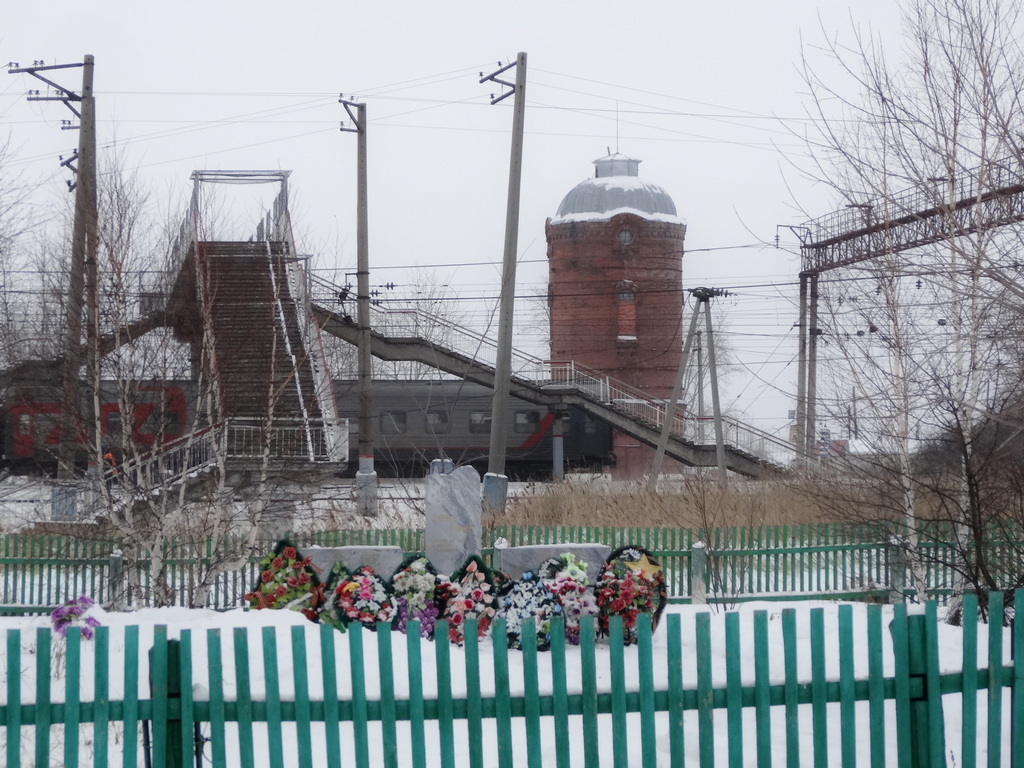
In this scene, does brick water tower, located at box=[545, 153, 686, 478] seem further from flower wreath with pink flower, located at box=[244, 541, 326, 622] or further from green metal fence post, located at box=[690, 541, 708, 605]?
flower wreath with pink flower, located at box=[244, 541, 326, 622]

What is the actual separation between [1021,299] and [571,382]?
21.4 meters

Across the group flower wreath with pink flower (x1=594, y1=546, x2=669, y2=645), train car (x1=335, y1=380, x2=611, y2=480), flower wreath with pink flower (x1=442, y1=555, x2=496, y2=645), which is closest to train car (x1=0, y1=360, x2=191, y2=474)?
flower wreath with pink flower (x1=442, y1=555, x2=496, y2=645)

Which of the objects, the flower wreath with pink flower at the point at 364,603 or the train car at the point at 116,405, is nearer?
the flower wreath with pink flower at the point at 364,603

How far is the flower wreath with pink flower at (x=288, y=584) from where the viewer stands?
842 centimetres

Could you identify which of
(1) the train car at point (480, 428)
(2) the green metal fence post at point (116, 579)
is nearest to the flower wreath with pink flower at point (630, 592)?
(2) the green metal fence post at point (116, 579)

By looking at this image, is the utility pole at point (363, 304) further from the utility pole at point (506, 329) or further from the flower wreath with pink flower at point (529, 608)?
the flower wreath with pink flower at point (529, 608)

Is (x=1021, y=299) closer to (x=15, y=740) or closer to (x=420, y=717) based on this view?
(x=420, y=717)

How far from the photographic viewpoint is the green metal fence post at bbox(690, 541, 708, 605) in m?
11.8

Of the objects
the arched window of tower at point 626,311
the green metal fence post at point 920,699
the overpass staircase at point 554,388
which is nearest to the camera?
the green metal fence post at point 920,699

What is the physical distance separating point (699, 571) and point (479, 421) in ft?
67.8

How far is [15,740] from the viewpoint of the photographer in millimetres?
4645

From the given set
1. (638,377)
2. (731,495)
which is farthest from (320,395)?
(638,377)

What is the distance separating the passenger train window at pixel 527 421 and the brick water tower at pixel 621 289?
15.6 feet

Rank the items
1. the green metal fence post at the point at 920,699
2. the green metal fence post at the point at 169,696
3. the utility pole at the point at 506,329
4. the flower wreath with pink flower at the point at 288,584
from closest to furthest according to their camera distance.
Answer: the green metal fence post at the point at 169,696
the green metal fence post at the point at 920,699
the flower wreath with pink flower at the point at 288,584
the utility pole at the point at 506,329
